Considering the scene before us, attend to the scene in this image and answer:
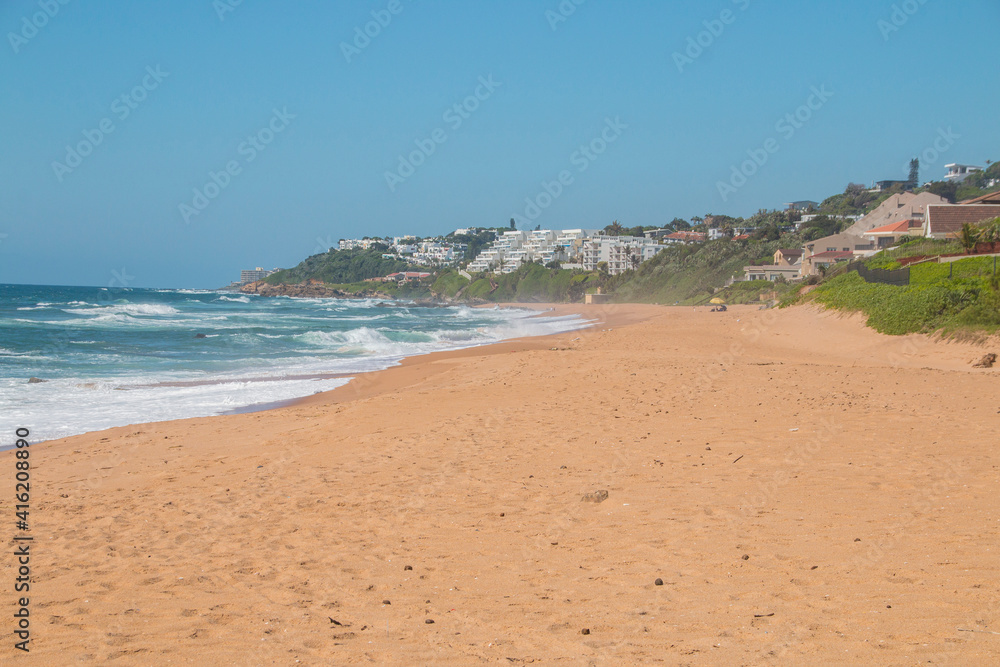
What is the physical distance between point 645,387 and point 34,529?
30.1 feet

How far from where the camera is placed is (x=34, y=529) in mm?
5996

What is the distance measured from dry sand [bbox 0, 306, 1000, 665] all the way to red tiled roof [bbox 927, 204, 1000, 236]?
35544 millimetres

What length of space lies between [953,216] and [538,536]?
150 feet

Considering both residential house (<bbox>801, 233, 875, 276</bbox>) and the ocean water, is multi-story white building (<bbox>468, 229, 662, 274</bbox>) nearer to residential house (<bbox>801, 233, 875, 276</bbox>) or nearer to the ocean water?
residential house (<bbox>801, 233, 875, 276</bbox>)

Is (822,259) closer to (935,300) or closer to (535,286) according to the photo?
(935,300)

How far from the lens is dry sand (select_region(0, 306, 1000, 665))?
145 inches

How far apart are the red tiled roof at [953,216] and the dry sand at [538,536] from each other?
35544 millimetres

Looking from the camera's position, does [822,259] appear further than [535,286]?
No

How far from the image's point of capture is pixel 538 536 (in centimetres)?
542

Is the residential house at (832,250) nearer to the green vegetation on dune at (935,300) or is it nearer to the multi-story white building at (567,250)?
the green vegetation on dune at (935,300)

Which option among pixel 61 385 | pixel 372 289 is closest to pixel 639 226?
pixel 372 289

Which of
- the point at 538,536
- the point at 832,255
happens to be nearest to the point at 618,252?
the point at 832,255

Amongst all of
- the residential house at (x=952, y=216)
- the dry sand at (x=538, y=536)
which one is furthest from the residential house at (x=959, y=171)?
the dry sand at (x=538, y=536)

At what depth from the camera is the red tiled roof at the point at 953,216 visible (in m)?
40.2
